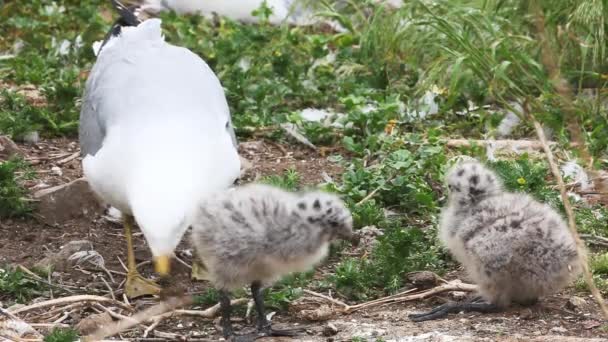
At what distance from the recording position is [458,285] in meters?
5.35

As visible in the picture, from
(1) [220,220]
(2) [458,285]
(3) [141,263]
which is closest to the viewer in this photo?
(1) [220,220]

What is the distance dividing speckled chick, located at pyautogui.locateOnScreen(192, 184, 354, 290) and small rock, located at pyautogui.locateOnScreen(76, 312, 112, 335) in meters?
0.57

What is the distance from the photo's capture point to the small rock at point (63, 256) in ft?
19.2

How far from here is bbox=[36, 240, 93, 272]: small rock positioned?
231 inches

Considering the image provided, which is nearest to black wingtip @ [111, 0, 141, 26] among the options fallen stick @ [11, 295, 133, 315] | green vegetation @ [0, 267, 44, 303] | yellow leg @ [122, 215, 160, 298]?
yellow leg @ [122, 215, 160, 298]

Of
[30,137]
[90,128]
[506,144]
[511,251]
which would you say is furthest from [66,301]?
[506,144]

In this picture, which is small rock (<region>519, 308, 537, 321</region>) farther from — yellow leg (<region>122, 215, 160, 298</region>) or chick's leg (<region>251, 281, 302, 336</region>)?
yellow leg (<region>122, 215, 160, 298</region>)

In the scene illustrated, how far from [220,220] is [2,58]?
4.63 m

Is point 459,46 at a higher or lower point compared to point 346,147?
higher

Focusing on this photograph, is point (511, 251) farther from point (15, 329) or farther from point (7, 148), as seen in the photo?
point (7, 148)

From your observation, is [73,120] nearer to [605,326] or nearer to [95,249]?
[95,249]

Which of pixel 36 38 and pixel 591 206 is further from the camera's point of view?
pixel 36 38

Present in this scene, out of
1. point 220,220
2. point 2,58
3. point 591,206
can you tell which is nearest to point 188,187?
point 220,220

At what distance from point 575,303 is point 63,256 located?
2.54m
